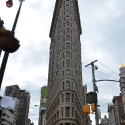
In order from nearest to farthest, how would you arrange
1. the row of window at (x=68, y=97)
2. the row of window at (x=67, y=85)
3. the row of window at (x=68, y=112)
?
the row of window at (x=68, y=112) < the row of window at (x=68, y=97) < the row of window at (x=67, y=85)

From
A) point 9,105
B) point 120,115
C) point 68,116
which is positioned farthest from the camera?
point 120,115

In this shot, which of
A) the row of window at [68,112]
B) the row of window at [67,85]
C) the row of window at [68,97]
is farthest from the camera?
the row of window at [67,85]

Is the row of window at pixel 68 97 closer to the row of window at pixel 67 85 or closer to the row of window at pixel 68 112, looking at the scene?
the row of window at pixel 67 85

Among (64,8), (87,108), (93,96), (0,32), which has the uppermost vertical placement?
(64,8)

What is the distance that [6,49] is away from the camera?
6.69 metres

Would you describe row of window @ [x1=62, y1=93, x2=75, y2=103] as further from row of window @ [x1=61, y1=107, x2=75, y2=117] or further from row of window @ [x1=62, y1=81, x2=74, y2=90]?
row of window @ [x1=61, y1=107, x2=75, y2=117]


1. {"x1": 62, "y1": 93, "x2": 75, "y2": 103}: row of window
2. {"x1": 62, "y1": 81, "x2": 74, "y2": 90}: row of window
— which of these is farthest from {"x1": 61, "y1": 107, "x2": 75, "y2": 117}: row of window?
{"x1": 62, "y1": 81, "x2": 74, "y2": 90}: row of window

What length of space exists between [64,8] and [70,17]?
20.4 feet

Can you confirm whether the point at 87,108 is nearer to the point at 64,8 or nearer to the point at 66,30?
the point at 66,30

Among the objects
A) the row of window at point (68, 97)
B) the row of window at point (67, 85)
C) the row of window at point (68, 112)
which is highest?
the row of window at point (67, 85)

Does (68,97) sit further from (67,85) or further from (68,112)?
(68,112)

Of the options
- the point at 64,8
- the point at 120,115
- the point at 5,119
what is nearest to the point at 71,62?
the point at 64,8

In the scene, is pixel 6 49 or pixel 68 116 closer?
pixel 6 49

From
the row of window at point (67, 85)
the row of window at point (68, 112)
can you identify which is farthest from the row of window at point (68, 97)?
the row of window at point (68, 112)
